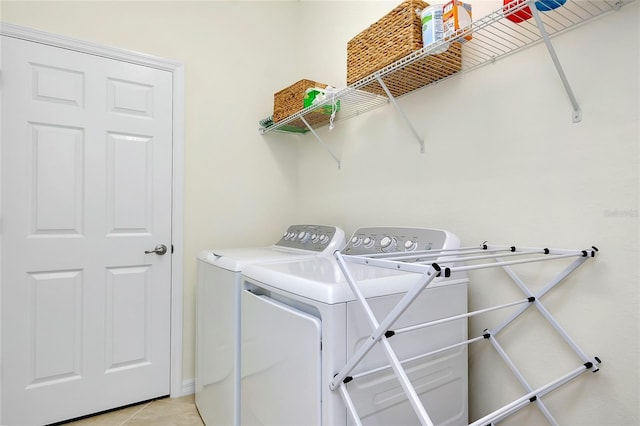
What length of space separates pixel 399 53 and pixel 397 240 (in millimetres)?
771

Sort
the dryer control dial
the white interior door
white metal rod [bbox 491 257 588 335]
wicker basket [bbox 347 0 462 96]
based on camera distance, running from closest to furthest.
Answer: white metal rod [bbox 491 257 588 335] < wicker basket [bbox 347 0 462 96] < the dryer control dial < the white interior door

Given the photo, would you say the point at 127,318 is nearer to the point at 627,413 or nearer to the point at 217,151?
the point at 217,151

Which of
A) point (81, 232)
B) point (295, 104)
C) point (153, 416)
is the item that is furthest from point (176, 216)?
point (153, 416)

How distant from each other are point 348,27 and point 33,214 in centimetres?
215

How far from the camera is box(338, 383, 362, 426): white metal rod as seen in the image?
932 mm

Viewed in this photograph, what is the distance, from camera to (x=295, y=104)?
7.02 feet

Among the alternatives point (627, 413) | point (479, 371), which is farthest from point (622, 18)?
point (479, 371)

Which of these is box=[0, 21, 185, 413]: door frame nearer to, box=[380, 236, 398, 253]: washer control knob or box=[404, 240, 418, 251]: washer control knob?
box=[380, 236, 398, 253]: washer control knob

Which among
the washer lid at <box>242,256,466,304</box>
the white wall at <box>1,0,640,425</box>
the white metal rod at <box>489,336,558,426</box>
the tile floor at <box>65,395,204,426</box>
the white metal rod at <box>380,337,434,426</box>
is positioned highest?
the white wall at <box>1,0,640,425</box>

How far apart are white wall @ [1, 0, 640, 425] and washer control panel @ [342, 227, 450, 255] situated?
0.20m

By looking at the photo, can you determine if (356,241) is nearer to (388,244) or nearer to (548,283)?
(388,244)

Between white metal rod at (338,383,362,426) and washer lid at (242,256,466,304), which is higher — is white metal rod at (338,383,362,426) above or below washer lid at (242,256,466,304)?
below

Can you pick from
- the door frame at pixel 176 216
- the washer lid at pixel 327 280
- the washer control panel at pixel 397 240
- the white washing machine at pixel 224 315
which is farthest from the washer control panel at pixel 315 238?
the door frame at pixel 176 216

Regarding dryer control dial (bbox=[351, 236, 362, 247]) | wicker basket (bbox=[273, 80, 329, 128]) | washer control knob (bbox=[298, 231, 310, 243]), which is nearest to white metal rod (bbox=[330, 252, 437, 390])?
dryer control dial (bbox=[351, 236, 362, 247])
